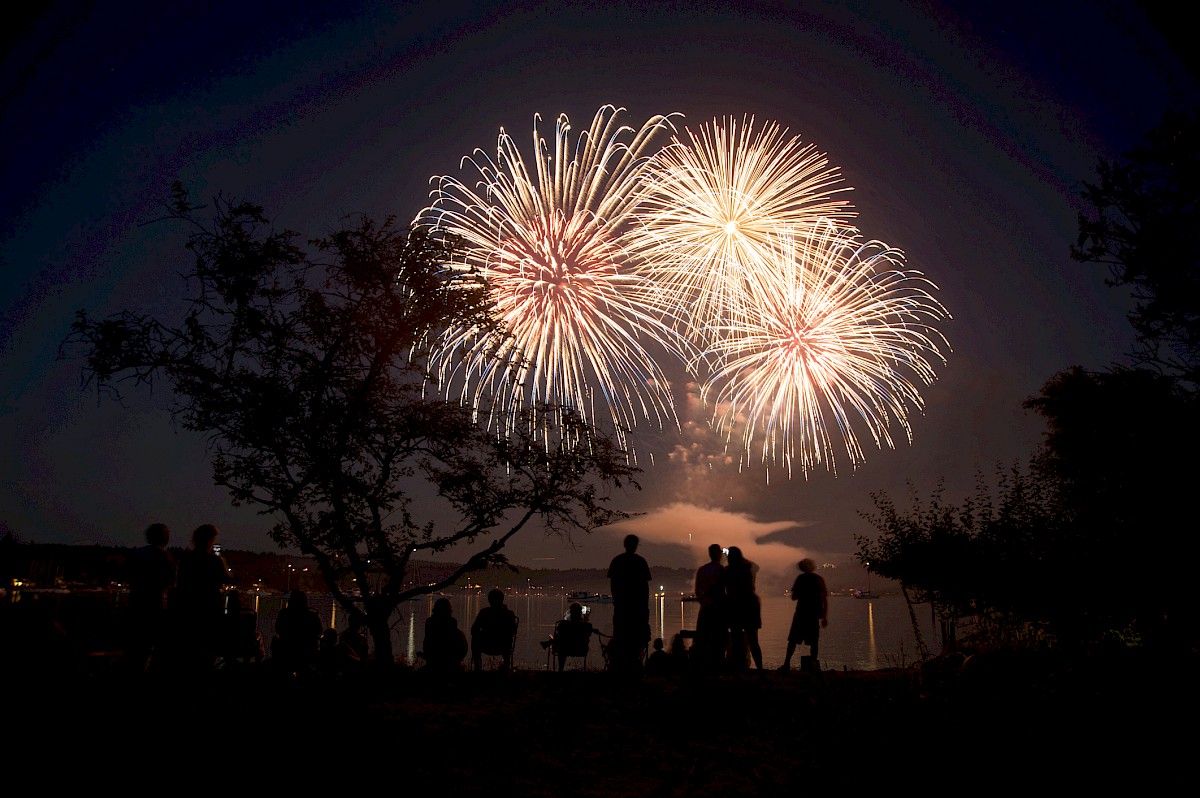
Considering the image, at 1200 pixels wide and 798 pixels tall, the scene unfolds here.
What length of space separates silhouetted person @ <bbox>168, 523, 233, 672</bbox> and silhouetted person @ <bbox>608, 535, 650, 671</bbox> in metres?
5.12

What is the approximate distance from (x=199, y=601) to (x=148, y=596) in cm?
61

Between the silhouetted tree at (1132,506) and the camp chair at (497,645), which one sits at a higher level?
the silhouetted tree at (1132,506)

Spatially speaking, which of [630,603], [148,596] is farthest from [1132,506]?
[148,596]

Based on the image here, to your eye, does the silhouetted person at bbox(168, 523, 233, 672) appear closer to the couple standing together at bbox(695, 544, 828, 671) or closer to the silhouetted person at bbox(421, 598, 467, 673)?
the silhouetted person at bbox(421, 598, 467, 673)

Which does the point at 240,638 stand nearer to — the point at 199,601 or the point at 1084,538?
the point at 199,601

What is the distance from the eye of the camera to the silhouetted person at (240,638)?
9.31 m

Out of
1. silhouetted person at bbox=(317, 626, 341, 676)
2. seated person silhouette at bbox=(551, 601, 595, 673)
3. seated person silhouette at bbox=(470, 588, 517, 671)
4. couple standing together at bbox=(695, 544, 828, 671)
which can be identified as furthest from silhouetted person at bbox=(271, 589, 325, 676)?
couple standing together at bbox=(695, 544, 828, 671)

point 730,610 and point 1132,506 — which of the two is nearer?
point 730,610

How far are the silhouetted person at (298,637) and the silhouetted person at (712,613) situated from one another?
5.64 metres

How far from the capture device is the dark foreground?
5945 millimetres

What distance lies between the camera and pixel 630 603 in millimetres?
11211

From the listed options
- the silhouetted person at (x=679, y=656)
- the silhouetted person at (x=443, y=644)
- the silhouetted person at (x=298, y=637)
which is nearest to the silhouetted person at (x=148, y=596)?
the silhouetted person at (x=298, y=637)

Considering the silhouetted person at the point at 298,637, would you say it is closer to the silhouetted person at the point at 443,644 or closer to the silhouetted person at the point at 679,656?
the silhouetted person at the point at 443,644

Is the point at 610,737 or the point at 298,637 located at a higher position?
the point at 298,637
